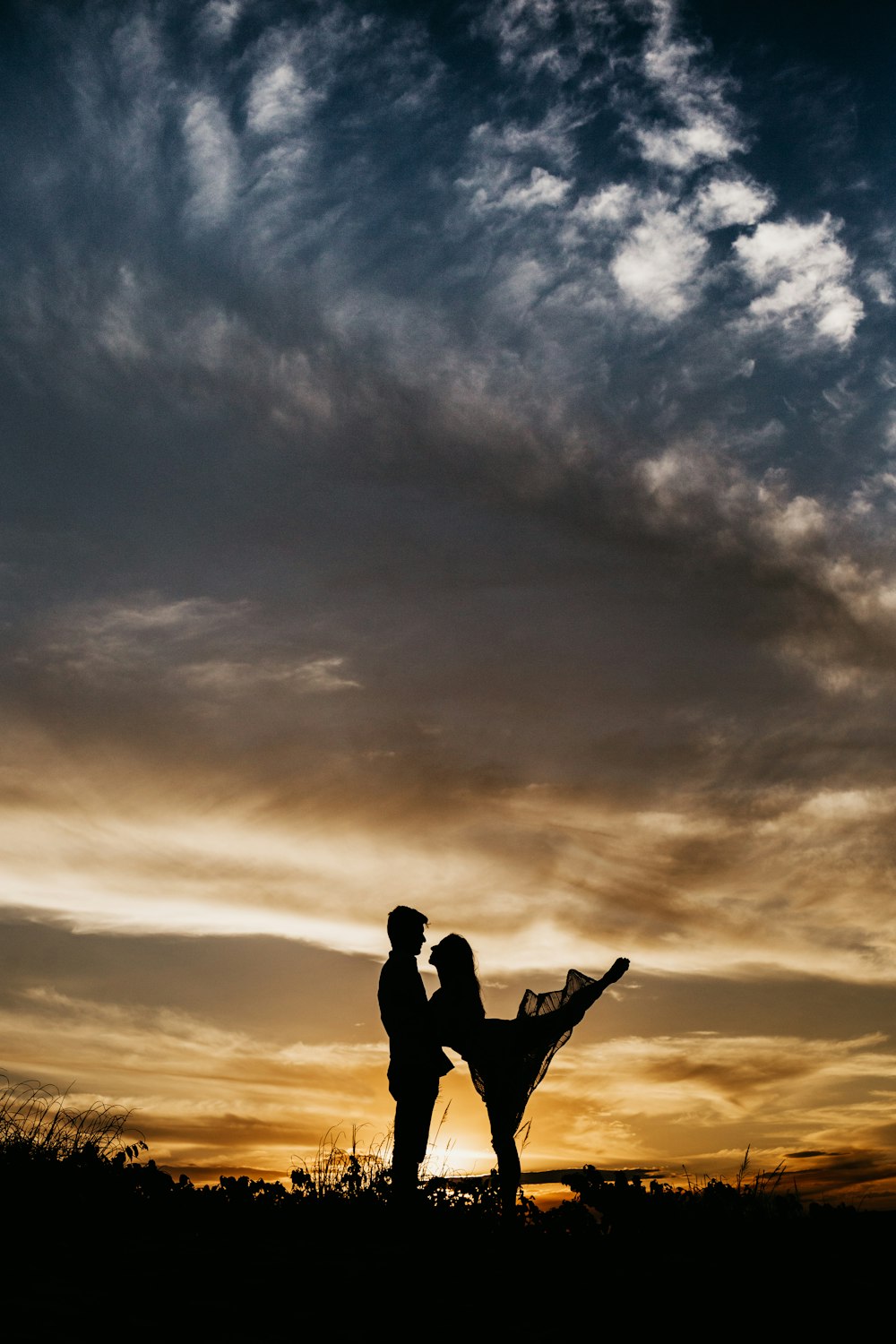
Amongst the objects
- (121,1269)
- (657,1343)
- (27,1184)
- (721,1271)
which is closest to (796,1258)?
(721,1271)

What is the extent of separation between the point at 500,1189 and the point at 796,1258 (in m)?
2.70

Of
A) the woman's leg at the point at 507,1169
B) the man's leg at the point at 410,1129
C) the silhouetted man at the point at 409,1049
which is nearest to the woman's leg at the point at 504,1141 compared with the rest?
the woman's leg at the point at 507,1169

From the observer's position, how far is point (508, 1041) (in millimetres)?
9328

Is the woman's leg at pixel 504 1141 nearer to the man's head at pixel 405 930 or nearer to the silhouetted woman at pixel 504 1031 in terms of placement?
the silhouetted woman at pixel 504 1031

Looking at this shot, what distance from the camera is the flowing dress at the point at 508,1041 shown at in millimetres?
9211

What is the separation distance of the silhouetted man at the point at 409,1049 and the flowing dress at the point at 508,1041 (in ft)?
1.05

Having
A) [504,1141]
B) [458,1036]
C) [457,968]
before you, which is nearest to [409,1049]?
[458,1036]

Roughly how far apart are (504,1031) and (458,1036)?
435 mm

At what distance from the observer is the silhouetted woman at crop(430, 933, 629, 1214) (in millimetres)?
9188

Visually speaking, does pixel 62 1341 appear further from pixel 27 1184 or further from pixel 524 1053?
pixel 524 1053

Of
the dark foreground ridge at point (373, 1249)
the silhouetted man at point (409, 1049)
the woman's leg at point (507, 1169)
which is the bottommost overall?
the dark foreground ridge at point (373, 1249)

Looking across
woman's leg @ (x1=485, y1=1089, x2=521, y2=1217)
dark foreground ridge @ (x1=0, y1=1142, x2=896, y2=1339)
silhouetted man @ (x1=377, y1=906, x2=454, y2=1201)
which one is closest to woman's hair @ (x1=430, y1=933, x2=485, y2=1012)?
silhouetted man @ (x1=377, y1=906, x2=454, y2=1201)

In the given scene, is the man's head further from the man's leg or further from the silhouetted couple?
the man's leg

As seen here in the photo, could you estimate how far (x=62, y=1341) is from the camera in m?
4.68
